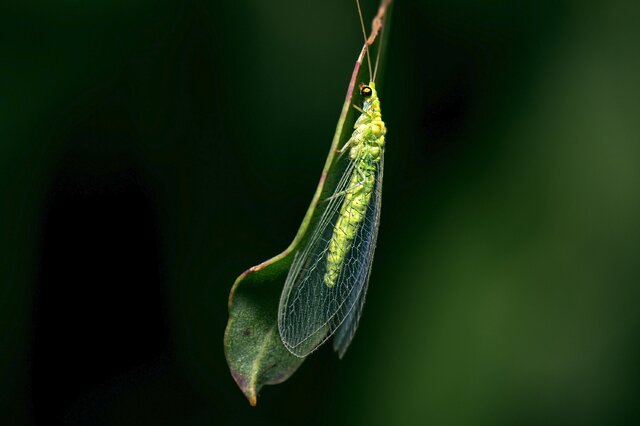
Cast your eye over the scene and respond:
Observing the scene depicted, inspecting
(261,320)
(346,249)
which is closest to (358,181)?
(346,249)

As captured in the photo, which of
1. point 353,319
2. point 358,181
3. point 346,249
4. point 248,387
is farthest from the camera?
point 358,181

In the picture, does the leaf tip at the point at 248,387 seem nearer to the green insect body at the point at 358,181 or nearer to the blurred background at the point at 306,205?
the blurred background at the point at 306,205

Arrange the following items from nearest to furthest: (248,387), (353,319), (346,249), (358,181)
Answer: (248,387) < (353,319) < (346,249) < (358,181)

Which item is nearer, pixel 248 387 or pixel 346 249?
pixel 248 387

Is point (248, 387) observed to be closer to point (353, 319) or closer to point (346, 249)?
point (353, 319)

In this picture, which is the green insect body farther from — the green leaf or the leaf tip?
the leaf tip

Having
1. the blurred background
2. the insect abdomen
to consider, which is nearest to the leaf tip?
the blurred background
